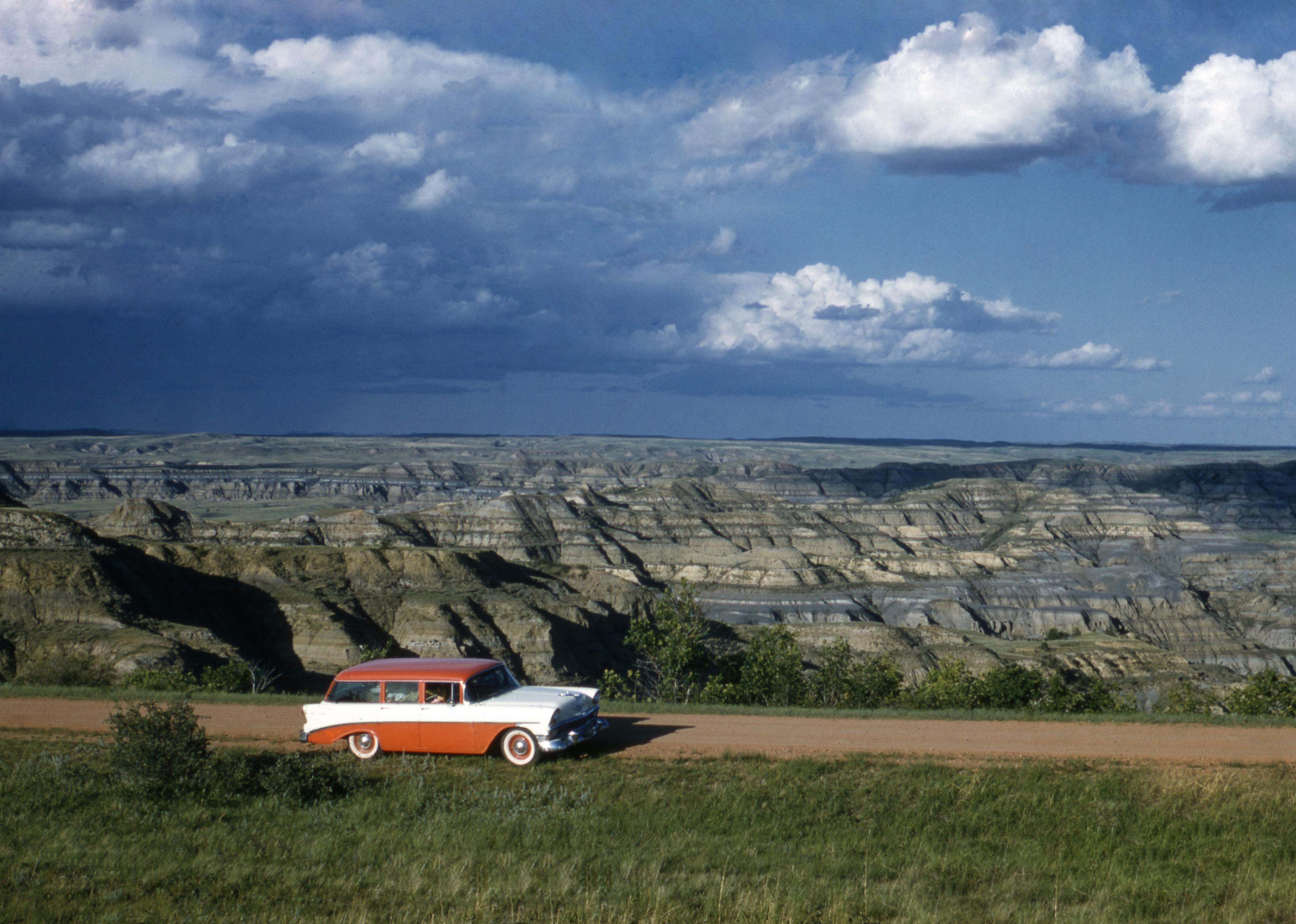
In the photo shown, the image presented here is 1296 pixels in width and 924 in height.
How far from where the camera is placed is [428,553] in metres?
95.6

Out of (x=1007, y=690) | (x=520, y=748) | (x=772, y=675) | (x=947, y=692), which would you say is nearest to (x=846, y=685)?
(x=772, y=675)

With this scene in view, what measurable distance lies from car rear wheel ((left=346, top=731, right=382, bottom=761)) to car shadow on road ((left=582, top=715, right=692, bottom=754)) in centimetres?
391

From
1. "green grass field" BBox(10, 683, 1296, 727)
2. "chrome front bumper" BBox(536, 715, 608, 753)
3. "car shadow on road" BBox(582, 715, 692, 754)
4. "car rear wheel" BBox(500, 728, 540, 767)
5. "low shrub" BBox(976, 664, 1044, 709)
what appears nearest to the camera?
"chrome front bumper" BBox(536, 715, 608, 753)

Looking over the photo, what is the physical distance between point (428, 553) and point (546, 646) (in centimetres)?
1747

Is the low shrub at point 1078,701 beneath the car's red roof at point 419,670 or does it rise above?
beneath

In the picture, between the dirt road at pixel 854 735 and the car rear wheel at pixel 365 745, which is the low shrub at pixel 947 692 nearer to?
the dirt road at pixel 854 735

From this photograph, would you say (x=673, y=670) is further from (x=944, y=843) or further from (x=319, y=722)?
(x=944, y=843)

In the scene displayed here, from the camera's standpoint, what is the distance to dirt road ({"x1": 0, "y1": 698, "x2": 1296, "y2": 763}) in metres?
20.4

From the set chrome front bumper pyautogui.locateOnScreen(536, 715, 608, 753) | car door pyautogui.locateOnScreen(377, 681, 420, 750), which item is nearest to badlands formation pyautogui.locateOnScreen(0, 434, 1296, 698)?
car door pyautogui.locateOnScreen(377, 681, 420, 750)

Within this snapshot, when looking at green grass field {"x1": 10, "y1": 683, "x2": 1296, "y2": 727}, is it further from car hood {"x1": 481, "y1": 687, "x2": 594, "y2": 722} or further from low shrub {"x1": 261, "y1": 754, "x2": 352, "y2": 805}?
low shrub {"x1": 261, "y1": 754, "x2": 352, "y2": 805}

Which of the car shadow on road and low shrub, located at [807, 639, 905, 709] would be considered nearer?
the car shadow on road

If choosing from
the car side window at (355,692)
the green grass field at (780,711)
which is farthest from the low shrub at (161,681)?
the car side window at (355,692)

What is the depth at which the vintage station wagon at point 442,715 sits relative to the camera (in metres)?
18.7

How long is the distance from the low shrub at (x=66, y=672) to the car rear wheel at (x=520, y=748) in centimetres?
2697
